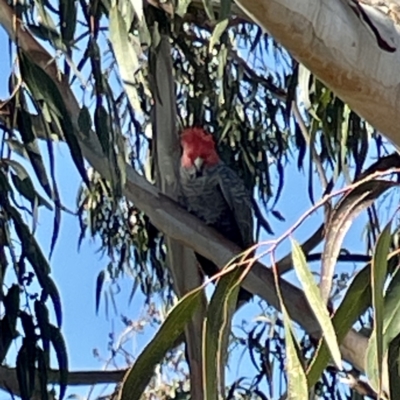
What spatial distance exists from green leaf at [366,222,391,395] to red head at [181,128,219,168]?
1.42m

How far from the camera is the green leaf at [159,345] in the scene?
104 centimetres

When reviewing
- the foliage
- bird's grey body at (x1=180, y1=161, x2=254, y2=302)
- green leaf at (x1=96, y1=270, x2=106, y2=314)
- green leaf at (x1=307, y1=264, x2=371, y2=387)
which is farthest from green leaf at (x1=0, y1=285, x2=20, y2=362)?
bird's grey body at (x1=180, y1=161, x2=254, y2=302)

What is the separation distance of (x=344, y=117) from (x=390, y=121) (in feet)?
2.07

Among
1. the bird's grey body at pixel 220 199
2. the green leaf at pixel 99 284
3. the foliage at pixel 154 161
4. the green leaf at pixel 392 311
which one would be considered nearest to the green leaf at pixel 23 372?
the foliage at pixel 154 161

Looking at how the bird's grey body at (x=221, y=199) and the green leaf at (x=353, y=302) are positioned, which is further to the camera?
the bird's grey body at (x=221, y=199)

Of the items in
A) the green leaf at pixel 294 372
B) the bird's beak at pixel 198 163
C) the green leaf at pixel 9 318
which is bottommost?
the green leaf at pixel 294 372

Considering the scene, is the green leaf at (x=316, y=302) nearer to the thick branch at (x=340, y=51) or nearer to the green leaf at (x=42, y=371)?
the thick branch at (x=340, y=51)

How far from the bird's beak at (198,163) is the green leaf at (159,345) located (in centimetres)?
148

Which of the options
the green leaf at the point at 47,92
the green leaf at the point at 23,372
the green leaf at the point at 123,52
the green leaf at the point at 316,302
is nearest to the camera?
the green leaf at the point at 316,302

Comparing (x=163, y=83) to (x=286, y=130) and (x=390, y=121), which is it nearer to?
(x=286, y=130)

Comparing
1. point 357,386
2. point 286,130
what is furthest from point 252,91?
point 357,386

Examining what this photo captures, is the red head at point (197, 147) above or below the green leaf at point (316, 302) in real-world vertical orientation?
above

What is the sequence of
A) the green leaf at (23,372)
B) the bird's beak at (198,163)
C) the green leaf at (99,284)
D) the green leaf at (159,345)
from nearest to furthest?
the green leaf at (159,345) < the green leaf at (23,372) < the green leaf at (99,284) < the bird's beak at (198,163)

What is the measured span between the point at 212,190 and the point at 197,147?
8.2 inches
